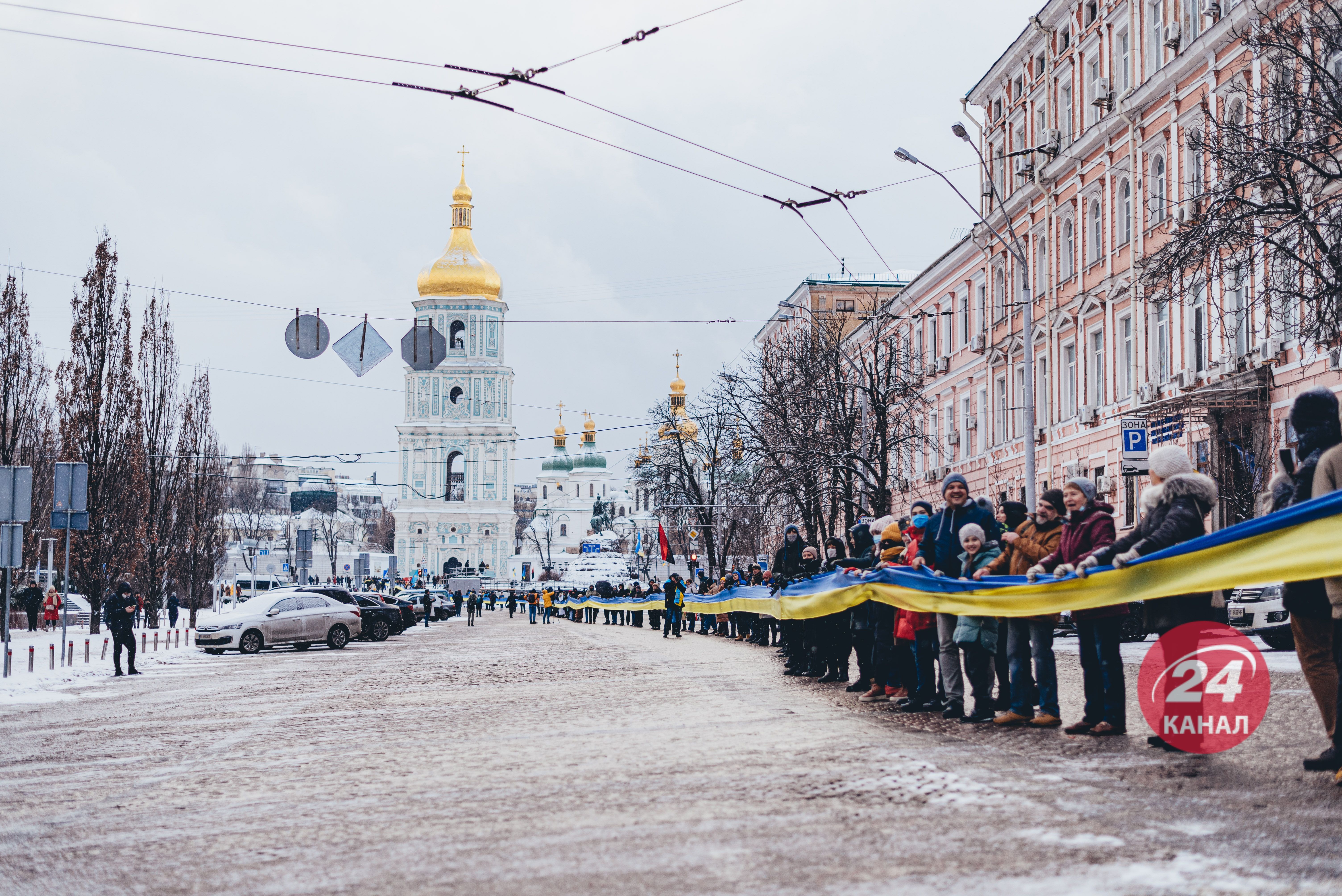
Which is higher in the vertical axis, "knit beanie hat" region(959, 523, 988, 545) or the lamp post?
the lamp post

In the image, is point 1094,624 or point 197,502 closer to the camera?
point 1094,624

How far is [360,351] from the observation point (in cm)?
2575

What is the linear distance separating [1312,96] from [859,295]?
63.2 m

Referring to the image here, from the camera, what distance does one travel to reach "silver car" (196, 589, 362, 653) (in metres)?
Answer: 33.2

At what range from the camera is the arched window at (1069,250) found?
40.1m

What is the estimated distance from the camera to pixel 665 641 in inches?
1359

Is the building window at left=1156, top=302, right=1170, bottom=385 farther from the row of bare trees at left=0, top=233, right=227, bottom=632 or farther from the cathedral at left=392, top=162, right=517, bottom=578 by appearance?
the cathedral at left=392, top=162, right=517, bottom=578

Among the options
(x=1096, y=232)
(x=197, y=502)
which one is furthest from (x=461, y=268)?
(x=1096, y=232)

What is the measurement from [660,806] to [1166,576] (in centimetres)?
369

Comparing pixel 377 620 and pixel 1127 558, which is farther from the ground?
pixel 1127 558

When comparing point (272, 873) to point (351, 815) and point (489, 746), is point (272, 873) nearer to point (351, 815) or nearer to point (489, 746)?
point (351, 815)

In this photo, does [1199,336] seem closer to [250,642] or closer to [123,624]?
[250,642]

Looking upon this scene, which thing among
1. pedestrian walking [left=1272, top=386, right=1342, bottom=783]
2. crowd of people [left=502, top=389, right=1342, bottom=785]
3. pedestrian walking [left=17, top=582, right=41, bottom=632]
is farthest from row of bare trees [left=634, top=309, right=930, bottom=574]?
pedestrian walking [left=1272, top=386, right=1342, bottom=783]

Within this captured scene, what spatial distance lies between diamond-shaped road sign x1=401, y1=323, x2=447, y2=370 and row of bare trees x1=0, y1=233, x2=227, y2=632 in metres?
11.6
